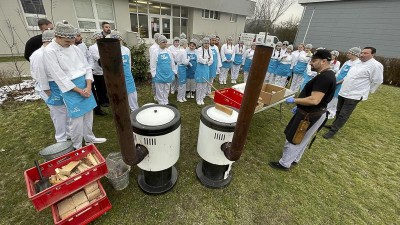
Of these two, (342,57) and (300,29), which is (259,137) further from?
(300,29)

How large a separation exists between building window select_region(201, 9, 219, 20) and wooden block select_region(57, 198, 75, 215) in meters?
19.8

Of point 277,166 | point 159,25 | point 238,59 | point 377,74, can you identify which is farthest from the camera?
point 159,25

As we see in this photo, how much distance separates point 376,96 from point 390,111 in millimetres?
1988

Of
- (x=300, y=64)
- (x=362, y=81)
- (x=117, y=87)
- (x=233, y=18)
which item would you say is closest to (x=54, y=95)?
(x=117, y=87)

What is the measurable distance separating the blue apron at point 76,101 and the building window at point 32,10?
33.9 ft

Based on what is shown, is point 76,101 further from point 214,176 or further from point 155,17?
point 155,17

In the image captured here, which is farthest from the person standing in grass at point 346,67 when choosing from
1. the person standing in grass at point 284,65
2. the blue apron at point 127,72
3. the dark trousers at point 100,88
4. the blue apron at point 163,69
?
the dark trousers at point 100,88

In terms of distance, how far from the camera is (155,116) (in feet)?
7.64

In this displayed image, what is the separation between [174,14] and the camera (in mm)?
16750

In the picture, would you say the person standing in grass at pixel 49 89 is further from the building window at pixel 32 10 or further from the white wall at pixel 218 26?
the white wall at pixel 218 26

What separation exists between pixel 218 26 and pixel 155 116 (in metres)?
20.9

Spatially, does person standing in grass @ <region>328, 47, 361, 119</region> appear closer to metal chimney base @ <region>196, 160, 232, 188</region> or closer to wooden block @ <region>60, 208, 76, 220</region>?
metal chimney base @ <region>196, 160, 232, 188</region>

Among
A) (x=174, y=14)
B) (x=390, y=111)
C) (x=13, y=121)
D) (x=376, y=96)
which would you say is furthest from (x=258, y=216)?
(x=174, y=14)

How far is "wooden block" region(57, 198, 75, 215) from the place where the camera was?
2.13m
